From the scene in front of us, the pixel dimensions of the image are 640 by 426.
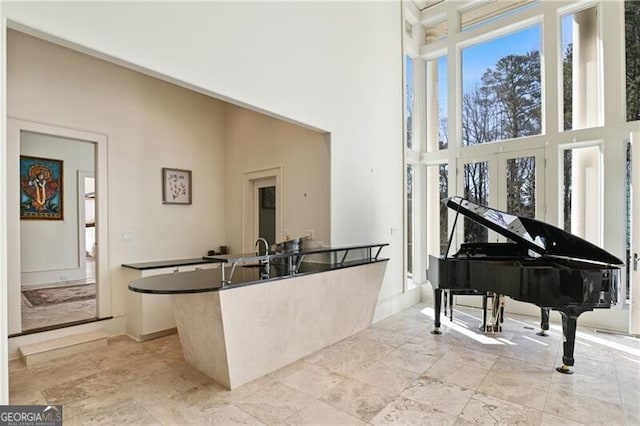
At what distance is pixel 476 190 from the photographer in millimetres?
5574

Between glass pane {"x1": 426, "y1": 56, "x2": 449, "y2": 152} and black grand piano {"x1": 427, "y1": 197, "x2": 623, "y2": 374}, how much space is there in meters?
2.41

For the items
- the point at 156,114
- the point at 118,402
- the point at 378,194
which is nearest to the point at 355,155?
the point at 378,194

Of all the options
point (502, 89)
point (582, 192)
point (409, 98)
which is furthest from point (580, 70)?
point (409, 98)

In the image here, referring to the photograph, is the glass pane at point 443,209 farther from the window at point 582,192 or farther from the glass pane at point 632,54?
the glass pane at point 632,54

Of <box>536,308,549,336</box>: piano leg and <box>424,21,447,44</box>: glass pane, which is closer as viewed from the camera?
<box>536,308,549,336</box>: piano leg

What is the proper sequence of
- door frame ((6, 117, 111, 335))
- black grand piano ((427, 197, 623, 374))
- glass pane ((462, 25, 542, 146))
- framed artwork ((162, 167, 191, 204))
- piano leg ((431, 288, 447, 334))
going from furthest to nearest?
1. glass pane ((462, 25, 542, 146))
2. framed artwork ((162, 167, 191, 204))
3. piano leg ((431, 288, 447, 334))
4. door frame ((6, 117, 111, 335))
5. black grand piano ((427, 197, 623, 374))

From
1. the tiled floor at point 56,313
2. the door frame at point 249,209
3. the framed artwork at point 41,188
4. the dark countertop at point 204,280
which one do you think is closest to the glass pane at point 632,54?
the dark countertop at point 204,280

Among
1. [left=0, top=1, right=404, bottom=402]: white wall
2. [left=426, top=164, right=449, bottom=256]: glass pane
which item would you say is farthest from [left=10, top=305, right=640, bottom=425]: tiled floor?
[left=426, top=164, right=449, bottom=256]: glass pane

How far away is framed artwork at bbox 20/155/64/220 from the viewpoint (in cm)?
482

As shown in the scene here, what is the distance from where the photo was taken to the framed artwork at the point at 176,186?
458 centimetres

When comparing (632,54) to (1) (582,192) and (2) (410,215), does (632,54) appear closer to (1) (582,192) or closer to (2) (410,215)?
(1) (582,192)

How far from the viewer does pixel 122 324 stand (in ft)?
13.4

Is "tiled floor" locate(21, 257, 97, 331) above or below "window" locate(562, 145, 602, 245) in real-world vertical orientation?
below

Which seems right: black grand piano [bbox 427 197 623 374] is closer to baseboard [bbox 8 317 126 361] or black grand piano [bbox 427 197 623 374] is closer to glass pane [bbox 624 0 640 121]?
glass pane [bbox 624 0 640 121]
